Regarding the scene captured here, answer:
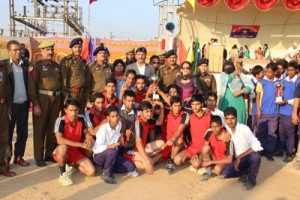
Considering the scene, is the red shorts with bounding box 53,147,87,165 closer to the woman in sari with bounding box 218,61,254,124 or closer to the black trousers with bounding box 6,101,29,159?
the black trousers with bounding box 6,101,29,159

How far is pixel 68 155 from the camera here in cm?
460

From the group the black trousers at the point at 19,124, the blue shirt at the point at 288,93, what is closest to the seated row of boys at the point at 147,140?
the black trousers at the point at 19,124

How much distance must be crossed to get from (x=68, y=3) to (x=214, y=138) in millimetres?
35657

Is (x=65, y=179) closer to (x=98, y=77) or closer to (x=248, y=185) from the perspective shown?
(x=98, y=77)

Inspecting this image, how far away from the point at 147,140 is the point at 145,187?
112 centimetres

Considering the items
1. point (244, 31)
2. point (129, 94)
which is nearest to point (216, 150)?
point (129, 94)

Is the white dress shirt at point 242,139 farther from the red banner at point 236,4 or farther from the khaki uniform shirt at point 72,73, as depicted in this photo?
the red banner at point 236,4

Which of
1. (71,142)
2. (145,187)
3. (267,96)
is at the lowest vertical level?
(145,187)

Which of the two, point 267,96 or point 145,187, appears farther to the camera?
point 267,96

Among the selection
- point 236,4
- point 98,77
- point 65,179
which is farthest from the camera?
point 236,4

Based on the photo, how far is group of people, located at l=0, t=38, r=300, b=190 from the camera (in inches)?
177

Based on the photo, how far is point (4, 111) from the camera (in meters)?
4.43

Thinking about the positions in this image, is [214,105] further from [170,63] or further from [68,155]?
[68,155]

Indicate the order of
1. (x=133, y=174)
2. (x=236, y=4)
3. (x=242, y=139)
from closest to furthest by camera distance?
1. (x=242, y=139)
2. (x=133, y=174)
3. (x=236, y=4)
